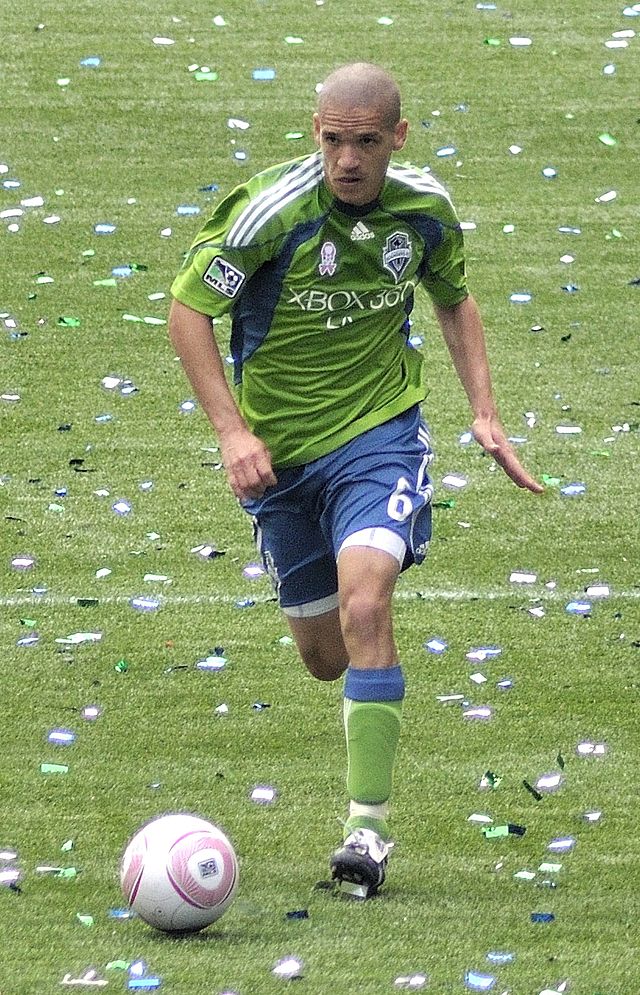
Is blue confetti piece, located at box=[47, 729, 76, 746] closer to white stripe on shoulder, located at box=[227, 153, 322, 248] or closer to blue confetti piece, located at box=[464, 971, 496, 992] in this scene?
white stripe on shoulder, located at box=[227, 153, 322, 248]

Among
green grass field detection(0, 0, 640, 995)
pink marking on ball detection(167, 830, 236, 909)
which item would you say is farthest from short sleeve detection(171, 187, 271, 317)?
green grass field detection(0, 0, 640, 995)

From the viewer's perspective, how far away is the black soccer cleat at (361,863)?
169 inches

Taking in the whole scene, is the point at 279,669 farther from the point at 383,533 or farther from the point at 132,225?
the point at 132,225

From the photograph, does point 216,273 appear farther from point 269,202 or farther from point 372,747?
point 372,747

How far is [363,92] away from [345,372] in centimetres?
69

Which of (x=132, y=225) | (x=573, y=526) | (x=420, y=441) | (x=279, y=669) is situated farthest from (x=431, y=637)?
(x=132, y=225)

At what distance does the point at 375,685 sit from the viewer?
4402 millimetres

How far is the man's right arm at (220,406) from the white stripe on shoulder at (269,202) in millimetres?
206

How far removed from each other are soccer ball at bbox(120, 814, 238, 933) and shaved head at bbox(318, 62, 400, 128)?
1.66 m

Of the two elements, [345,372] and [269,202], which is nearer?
[269,202]

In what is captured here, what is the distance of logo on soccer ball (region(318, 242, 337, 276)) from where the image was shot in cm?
453

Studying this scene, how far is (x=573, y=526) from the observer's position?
729cm

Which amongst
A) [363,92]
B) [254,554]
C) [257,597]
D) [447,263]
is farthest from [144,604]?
[363,92]

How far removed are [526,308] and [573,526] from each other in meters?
2.55
